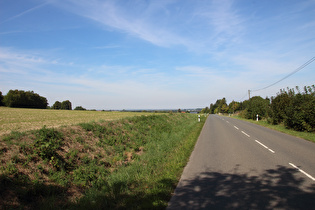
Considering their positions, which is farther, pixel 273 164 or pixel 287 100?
pixel 287 100

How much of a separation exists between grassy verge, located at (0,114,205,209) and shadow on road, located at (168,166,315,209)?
0.51m

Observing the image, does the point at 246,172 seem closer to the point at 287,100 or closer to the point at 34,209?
the point at 34,209

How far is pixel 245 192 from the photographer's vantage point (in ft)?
13.3

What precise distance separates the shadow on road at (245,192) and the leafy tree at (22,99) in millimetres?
72692

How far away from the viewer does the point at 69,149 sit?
709 cm

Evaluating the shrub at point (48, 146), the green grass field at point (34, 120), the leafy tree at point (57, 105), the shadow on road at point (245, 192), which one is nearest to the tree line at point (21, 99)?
the leafy tree at point (57, 105)

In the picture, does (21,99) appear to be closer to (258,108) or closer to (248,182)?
(258,108)

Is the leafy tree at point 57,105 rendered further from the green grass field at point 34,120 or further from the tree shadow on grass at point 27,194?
the tree shadow on grass at point 27,194

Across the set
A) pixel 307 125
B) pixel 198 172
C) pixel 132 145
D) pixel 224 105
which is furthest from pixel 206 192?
pixel 224 105

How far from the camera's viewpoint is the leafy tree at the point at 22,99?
60.2 m

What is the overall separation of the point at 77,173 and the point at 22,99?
72.6m

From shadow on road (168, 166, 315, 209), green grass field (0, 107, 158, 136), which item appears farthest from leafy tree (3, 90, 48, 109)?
shadow on road (168, 166, 315, 209)

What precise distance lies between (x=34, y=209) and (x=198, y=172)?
4273mm

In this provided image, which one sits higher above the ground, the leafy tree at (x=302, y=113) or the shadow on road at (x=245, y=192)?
the leafy tree at (x=302, y=113)
